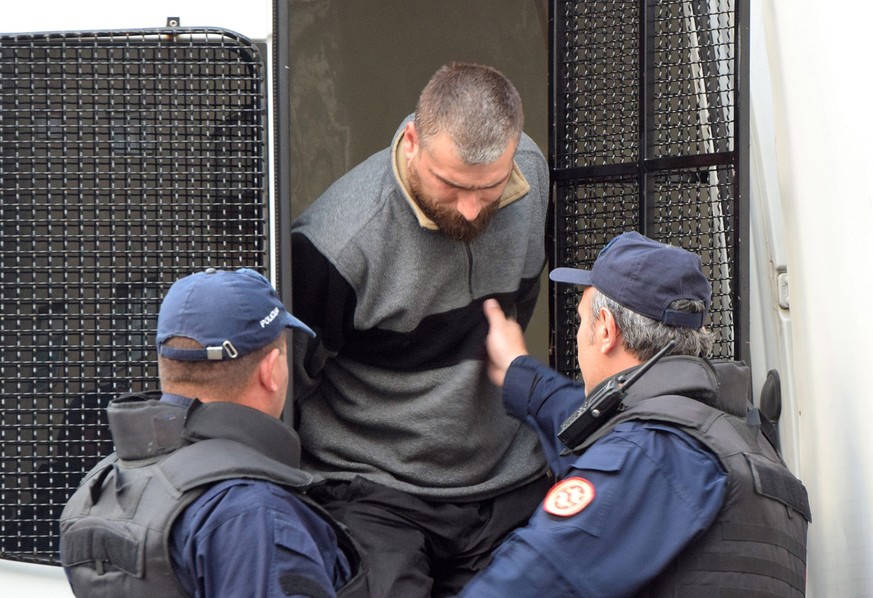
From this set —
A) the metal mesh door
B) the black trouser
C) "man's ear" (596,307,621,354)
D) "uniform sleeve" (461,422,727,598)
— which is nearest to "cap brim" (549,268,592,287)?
"man's ear" (596,307,621,354)

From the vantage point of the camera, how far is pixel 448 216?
2369mm

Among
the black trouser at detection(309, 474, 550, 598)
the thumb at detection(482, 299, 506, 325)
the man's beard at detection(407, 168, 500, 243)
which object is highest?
the man's beard at detection(407, 168, 500, 243)

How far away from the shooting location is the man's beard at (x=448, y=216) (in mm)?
2367

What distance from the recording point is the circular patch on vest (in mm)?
1846

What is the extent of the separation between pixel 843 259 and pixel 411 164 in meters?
0.88

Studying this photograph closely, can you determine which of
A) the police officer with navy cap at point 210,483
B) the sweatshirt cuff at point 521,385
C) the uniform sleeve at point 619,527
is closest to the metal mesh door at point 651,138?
the sweatshirt cuff at point 521,385

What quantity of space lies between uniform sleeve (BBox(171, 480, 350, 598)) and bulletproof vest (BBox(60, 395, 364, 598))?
0.02 m

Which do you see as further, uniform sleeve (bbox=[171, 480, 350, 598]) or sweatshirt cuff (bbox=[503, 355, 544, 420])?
sweatshirt cuff (bbox=[503, 355, 544, 420])

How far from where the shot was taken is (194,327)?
1799mm

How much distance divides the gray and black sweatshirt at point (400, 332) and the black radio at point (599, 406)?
0.50 metres

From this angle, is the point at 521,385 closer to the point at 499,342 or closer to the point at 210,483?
the point at 499,342

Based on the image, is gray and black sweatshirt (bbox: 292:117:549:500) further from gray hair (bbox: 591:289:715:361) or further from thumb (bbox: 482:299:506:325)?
gray hair (bbox: 591:289:715:361)

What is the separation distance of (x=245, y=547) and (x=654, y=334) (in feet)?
2.79

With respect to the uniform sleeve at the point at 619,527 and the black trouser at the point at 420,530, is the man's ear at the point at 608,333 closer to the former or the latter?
the uniform sleeve at the point at 619,527
